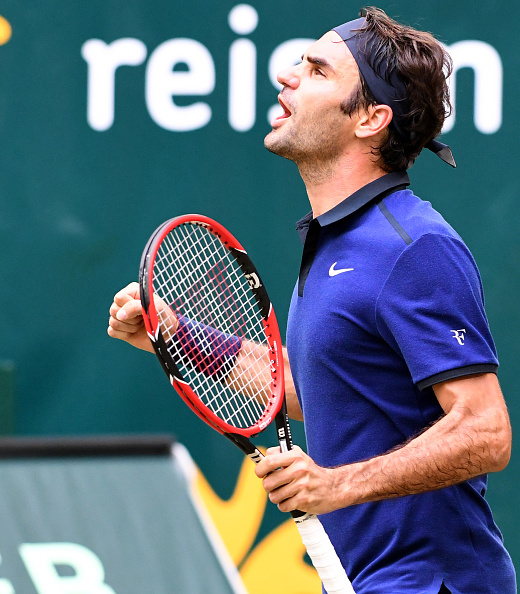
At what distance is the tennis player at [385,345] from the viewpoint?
5.76ft

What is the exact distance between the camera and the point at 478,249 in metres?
3.06

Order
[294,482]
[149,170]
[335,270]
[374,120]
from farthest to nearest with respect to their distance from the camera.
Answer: [149,170]
[374,120]
[335,270]
[294,482]

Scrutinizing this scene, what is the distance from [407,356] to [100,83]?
172 cm

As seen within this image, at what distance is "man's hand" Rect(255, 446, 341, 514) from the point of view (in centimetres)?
168

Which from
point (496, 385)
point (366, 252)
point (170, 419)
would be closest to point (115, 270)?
point (170, 419)

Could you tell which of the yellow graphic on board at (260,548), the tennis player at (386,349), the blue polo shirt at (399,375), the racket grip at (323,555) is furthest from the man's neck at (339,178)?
the yellow graphic on board at (260,548)

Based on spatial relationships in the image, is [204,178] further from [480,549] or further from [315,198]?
[480,549]

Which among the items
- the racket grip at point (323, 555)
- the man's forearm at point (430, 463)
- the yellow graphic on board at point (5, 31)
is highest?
the yellow graphic on board at point (5, 31)

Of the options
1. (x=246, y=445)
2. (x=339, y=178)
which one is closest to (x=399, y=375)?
(x=246, y=445)

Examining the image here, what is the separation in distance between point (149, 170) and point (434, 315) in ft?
5.05

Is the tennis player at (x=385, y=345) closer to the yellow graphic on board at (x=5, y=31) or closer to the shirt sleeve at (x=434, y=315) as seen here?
the shirt sleeve at (x=434, y=315)

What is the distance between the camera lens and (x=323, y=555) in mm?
1794

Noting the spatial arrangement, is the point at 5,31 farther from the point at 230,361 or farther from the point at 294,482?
the point at 294,482

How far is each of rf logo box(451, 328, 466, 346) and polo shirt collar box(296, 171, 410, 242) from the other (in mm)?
358
